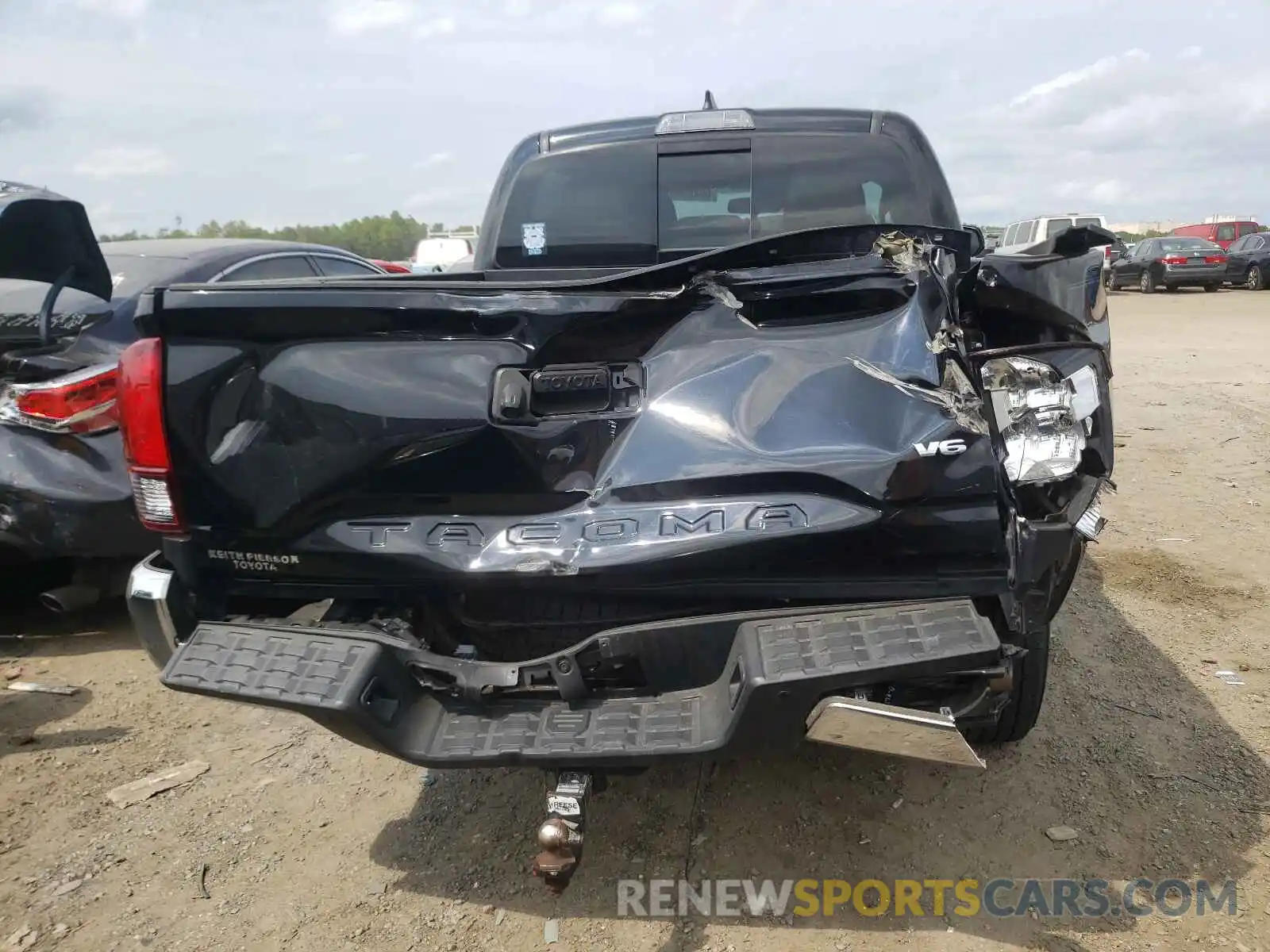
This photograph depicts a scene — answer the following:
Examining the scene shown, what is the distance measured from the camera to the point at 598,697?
2.05m

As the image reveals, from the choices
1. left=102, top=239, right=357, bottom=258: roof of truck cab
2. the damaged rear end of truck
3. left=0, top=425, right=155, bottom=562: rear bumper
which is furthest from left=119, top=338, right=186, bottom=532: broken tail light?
left=102, top=239, right=357, bottom=258: roof of truck cab

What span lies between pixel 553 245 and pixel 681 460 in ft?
7.68

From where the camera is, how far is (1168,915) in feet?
7.14

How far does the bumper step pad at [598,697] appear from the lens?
1771 mm

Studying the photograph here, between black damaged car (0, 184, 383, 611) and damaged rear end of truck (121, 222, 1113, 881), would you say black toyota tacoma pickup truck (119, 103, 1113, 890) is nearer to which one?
damaged rear end of truck (121, 222, 1113, 881)

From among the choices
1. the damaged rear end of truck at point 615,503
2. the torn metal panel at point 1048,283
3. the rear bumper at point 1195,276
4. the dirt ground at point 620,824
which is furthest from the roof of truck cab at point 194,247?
the rear bumper at point 1195,276

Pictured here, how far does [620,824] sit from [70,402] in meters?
2.93

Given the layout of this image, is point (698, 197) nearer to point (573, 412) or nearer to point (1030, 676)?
point (573, 412)

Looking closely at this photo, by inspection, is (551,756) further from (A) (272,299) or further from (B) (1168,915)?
(B) (1168,915)

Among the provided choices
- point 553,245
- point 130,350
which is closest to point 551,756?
point 130,350

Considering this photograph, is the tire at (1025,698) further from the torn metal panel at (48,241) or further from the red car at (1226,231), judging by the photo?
the red car at (1226,231)

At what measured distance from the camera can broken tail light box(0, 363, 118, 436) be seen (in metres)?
3.67

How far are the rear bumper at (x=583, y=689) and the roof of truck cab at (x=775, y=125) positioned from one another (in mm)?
2552

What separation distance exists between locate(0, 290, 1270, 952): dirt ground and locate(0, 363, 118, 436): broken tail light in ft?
3.62
